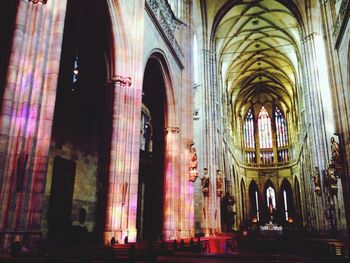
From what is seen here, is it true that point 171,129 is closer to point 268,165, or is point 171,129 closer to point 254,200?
point 268,165

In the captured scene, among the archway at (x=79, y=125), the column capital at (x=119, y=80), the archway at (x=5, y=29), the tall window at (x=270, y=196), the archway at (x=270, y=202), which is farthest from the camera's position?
the tall window at (x=270, y=196)

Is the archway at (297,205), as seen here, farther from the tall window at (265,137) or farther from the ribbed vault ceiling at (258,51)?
the ribbed vault ceiling at (258,51)

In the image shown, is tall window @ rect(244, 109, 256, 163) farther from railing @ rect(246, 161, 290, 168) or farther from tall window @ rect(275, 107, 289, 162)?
tall window @ rect(275, 107, 289, 162)

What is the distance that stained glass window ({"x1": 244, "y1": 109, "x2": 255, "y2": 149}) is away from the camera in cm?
4666

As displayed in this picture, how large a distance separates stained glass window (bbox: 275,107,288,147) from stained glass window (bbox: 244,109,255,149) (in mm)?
3601

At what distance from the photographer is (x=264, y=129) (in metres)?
47.2

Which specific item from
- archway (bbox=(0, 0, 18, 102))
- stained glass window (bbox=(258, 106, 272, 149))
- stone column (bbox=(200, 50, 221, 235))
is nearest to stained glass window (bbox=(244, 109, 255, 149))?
stained glass window (bbox=(258, 106, 272, 149))

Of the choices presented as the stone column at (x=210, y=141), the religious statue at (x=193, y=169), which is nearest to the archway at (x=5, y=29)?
the religious statue at (x=193, y=169)

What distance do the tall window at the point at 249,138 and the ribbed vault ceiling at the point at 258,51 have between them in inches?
126

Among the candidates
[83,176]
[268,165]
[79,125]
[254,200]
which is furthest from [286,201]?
[79,125]

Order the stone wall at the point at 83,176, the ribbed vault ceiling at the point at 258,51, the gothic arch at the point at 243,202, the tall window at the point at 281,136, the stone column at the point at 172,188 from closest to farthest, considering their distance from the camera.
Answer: the stone wall at the point at 83,176 < the stone column at the point at 172,188 < the ribbed vault ceiling at the point at 258,51 < the gothic arch at the point at 243,202 < the tall window at the point at 281,136

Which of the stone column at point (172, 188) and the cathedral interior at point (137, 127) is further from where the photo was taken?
the stone column at point (172, 188)

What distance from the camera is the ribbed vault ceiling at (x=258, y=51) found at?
28.2 metres

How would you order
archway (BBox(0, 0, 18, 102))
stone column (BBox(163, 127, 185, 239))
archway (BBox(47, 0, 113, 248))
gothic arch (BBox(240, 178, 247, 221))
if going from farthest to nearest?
gothic arch (BBox(240, 178, 247, 221)) < stone column (BBox(163, 127, 185, 239)) < archway (BBox(47, 0, 113, 248)) < archway (BBox(0, 0, 18, 102))
